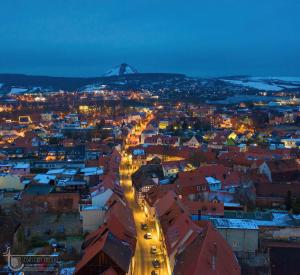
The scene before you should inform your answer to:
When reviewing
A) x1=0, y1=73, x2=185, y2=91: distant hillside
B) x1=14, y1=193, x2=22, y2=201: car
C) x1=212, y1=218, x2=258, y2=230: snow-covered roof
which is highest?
x1=0, y1=73, x2=185, y2=91: distant hillside

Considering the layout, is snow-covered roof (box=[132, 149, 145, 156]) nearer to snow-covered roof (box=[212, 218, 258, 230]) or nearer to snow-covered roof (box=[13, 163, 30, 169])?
snow-covered roof (box=[13, 163, 30, 169])

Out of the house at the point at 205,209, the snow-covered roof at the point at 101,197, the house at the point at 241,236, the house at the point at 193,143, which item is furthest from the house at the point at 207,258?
the house at the point at 193,143

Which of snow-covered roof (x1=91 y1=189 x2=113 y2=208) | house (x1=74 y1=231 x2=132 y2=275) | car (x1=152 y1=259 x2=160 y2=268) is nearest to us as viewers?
house (x1=74 y1=231 x2=132 y2=275)

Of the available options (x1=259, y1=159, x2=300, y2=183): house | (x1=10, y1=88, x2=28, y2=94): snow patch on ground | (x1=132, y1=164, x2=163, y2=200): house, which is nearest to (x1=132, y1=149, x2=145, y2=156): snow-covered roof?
(x1=132, y1=164, x2=163, y2=200): house

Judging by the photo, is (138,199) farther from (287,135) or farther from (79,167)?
(287,135)

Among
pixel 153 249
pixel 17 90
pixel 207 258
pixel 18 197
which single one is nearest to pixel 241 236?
pixel 153 249

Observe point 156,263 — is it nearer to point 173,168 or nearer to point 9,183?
point 173,168

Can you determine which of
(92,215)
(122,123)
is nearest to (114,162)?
(92,215)

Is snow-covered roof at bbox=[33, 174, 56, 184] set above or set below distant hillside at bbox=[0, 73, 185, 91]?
below

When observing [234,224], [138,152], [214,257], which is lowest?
[138,152]

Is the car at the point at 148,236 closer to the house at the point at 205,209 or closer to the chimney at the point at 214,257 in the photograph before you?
the house at the point at 205,209

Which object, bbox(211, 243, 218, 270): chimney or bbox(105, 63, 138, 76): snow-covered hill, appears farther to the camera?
bbox(105, 63, 138, 76): snow-covered hill
